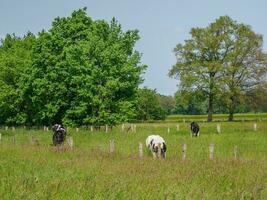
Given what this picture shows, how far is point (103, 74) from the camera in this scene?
46.5 metres

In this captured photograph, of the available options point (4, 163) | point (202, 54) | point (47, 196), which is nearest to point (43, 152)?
point (4, 163)

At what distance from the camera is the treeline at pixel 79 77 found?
4684 centimetres

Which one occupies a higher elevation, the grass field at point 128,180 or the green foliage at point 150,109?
the green foliage at point 150,109

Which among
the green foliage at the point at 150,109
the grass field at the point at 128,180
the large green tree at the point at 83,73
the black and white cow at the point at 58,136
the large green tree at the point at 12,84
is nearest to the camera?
the grass field at the point at 128,180

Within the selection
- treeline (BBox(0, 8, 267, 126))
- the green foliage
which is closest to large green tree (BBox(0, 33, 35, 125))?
treeline (BBox(0, 8, 267, 126))

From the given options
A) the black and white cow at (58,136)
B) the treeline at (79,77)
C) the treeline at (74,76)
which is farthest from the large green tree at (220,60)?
the black and white cow at (58,136)

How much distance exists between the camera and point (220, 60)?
261 feet

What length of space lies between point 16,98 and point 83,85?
15988 millimetres

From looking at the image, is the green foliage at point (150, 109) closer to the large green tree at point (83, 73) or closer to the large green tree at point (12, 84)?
the large green tree at point (12, 84)

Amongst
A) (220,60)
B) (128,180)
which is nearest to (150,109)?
(220,60)

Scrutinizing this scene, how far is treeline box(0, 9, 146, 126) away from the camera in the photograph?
46844mm

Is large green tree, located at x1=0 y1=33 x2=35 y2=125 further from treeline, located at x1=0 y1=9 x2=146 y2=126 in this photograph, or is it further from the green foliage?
the green foliage

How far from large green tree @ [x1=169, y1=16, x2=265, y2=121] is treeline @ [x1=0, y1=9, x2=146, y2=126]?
2568 centimetres

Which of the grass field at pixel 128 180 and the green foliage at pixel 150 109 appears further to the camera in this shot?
the green foliage at pixel 150 109
